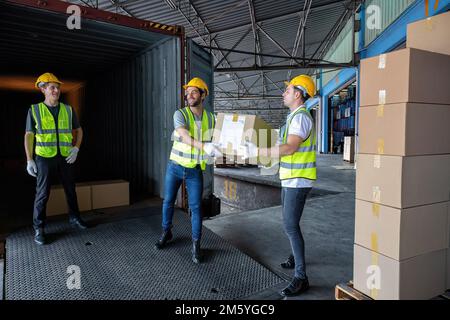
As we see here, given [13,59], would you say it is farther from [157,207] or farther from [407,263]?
[407,263]

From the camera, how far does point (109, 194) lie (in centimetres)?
481

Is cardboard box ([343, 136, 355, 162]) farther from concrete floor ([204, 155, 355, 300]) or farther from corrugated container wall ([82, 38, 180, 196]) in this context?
corrugated container wall ([82, 38, 180, 196])

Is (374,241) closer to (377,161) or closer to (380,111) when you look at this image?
(377,161)

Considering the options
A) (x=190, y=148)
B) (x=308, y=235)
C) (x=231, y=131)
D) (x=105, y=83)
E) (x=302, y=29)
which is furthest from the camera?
(x=302, y=29)

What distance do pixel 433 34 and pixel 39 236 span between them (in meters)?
4.01

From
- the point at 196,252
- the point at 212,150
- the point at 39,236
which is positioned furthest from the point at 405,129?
the point at 39,236

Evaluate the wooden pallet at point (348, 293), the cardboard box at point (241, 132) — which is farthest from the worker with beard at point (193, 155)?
the wooden pallet at point (348, 293)

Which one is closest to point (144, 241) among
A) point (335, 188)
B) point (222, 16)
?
point (335, 188)

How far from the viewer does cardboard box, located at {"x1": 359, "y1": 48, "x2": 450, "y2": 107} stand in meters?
1.89

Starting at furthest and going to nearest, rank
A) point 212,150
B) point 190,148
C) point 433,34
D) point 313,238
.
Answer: point 313,238 < point 190,148 < point 212,150 < point 433,34

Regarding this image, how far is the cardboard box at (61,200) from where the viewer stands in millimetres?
4242

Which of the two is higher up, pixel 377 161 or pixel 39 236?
pixel 377 161

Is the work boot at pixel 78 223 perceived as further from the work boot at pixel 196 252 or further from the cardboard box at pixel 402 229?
the cardboard box at pixel 402 229

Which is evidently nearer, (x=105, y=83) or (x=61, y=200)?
(x=61, y=200)
